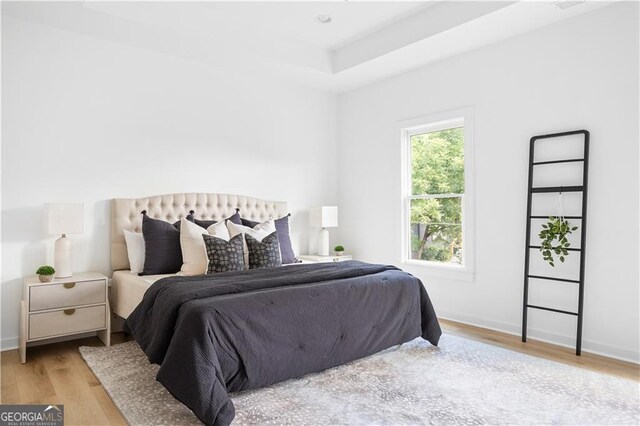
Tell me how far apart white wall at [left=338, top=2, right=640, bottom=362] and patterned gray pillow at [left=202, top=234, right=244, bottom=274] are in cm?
211

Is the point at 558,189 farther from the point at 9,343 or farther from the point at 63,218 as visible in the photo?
the point at 9,343

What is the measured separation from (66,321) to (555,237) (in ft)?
13.0

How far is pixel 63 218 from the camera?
3377 millimetres

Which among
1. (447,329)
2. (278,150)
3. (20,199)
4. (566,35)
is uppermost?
(566,35)

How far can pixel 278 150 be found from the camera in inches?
204

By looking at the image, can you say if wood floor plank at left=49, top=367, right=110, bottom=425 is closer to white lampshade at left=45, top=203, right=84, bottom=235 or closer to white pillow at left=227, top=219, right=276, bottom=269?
white lampshade at left=45, top=203, right=84, bottom=235

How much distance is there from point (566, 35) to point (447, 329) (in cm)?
275

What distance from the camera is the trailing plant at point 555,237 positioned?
11.4 ft

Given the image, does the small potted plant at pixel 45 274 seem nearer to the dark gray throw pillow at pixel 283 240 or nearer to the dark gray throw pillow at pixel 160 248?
the dark gray throw pillow at pixel 160 248

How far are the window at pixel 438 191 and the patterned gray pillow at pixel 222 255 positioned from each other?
2.17 m

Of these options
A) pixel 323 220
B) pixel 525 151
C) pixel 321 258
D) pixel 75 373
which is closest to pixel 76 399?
pixel 75 373

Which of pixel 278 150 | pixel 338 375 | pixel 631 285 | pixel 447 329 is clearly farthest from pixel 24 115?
pixel 631 285

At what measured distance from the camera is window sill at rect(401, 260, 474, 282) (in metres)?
4.29

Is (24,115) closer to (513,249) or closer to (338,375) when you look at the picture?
(338,375)
